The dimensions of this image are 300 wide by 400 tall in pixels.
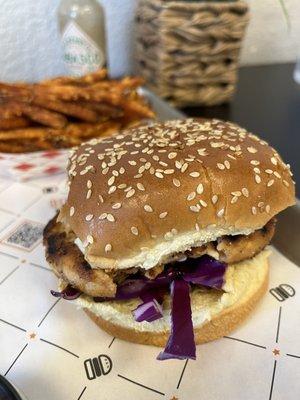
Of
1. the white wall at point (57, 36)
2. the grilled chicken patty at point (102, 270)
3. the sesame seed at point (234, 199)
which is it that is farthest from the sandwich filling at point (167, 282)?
the white wall at point (57, 36)

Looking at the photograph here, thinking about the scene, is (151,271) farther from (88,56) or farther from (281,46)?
(281,46)

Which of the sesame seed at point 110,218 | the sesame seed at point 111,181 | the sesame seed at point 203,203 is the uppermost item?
the sesame seed at point 111,181

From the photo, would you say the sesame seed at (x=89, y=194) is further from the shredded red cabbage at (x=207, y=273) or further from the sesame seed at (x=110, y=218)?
the shredded red cabbage at (x=207, y=273)

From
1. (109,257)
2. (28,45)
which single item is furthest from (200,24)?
(109,257)

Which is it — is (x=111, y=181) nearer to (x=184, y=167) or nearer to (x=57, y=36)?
(x=184, y=167)

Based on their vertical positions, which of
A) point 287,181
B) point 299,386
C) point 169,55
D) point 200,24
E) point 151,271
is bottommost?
point 299,386
